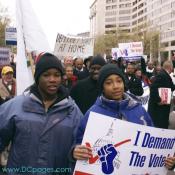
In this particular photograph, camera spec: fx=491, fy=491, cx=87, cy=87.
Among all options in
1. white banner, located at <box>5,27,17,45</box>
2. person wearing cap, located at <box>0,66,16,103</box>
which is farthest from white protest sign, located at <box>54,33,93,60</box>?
white banner, located at <box>5,27,17,45</box>

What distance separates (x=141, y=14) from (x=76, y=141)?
139249 mm

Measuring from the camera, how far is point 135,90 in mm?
9672

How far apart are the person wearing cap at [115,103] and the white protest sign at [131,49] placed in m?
10.5

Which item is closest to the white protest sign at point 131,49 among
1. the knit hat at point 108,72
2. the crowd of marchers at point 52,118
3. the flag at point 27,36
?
the flag at point 27,36

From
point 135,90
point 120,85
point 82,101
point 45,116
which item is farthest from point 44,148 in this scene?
point 135,90

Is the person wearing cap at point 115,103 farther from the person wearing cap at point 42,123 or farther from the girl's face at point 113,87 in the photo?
the person wearing cap at point 42,123

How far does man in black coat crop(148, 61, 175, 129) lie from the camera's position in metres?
8.90

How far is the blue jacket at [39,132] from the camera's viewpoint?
335 cm

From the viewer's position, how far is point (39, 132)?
11.0 feet

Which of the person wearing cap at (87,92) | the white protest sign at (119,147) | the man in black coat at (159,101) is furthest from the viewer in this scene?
the man in black coat at (159,101)

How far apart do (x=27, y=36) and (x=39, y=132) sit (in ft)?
8.81

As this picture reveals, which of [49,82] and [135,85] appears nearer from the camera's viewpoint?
[49,82]

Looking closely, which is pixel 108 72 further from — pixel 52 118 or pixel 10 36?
pixel 10 36

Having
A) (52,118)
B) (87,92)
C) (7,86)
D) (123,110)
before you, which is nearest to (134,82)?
(7,86)
